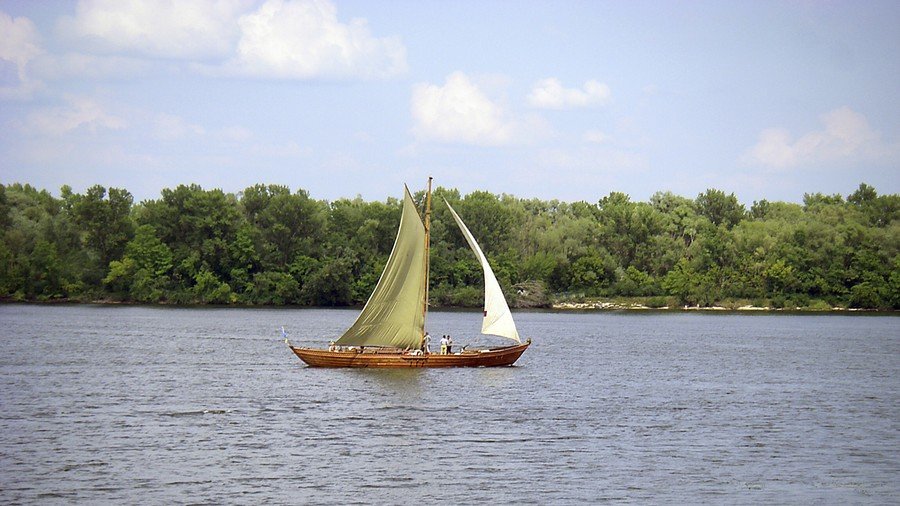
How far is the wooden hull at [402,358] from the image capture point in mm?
51719

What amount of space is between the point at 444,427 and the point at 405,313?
13648mm

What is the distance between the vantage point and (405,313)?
51.6m

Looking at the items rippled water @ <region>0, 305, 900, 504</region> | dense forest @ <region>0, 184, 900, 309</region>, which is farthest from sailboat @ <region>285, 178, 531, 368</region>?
dense forest @ <region>0, 184, 900, 309</region>

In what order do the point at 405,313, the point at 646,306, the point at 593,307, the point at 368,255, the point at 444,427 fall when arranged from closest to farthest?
1. the point at 444,427
2. the point at 405,313
3. the point at 368,255
4. the point at 646,306
5. the point at 593,307

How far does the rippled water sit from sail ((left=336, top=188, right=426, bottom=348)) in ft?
5.87

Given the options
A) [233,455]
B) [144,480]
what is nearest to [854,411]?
[233,455]

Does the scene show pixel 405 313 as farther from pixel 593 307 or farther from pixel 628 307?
pixel 628 307

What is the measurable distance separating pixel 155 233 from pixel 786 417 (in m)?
103

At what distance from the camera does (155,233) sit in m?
133

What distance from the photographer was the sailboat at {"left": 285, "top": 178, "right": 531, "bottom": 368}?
50.8 meters

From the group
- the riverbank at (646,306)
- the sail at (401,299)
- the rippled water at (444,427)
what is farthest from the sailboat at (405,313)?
the riverbank at (646,306)

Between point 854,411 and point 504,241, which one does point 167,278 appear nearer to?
point 504,241

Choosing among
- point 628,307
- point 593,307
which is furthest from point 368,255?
point 628,307

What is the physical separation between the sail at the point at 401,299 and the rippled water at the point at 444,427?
1788 mm
